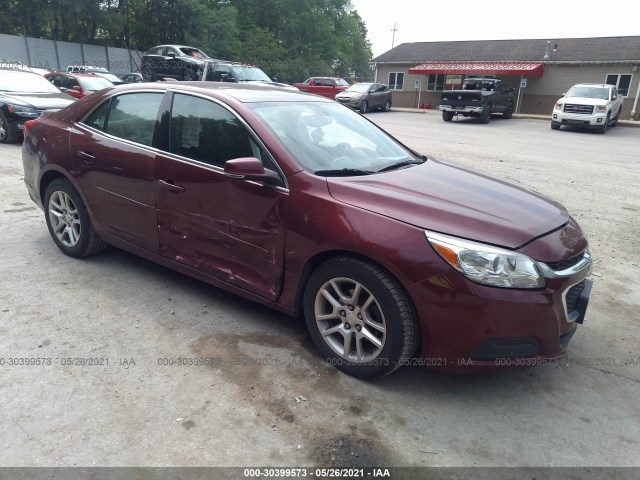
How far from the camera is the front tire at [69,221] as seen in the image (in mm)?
4406

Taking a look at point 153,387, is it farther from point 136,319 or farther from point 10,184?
point 10,184

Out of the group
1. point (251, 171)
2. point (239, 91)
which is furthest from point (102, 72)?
point (251, 171)

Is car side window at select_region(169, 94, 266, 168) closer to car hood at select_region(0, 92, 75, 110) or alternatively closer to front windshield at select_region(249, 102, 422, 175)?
front windshield at select_region(249, 102, 422, 175)

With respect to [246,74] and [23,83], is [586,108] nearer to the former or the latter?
[246,74]

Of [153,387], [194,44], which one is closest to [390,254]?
[153,387]

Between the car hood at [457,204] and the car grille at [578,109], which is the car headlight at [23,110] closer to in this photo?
the car hood at [457,204]

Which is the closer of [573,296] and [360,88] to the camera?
[573,296]

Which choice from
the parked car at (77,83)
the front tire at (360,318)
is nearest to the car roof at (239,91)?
the front tire at (360,318)

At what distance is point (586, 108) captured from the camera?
19.5 metres

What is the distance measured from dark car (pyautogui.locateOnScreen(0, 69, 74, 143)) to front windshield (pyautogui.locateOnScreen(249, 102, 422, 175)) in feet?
28.1

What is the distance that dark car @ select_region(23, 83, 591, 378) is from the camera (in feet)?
8.70

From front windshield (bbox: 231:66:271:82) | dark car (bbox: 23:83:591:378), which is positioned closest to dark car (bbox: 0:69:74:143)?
dark car (bbox: 23:83:591:378)

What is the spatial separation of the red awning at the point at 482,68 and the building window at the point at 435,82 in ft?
2.76

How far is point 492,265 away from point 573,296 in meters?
0.68
